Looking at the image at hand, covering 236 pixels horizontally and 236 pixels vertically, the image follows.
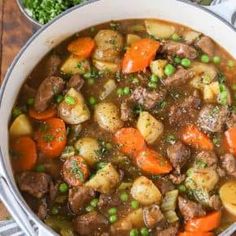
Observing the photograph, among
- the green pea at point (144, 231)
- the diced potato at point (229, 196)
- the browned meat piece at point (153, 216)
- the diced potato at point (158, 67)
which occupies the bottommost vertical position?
the green pea at point (144, 231)

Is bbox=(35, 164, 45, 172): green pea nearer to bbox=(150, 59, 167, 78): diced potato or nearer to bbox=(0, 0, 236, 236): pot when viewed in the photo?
bbox=(0, 0, 236, 236): pot

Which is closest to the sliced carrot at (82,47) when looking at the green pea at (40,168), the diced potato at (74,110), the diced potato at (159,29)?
the diced potato at (74,110)

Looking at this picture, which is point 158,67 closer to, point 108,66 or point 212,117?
point 108,66

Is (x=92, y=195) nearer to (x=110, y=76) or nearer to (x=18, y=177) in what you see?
(x=18, y=177)

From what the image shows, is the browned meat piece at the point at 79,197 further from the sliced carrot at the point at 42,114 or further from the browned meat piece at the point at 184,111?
the browned meat piece at the point at 184,111

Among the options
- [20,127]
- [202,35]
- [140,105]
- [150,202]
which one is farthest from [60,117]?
[202,35]

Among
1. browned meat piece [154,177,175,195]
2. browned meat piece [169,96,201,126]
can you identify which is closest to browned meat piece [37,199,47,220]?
browned meat piece [154,177,175,195]

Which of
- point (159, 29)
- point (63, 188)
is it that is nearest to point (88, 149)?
point (63, 188)
